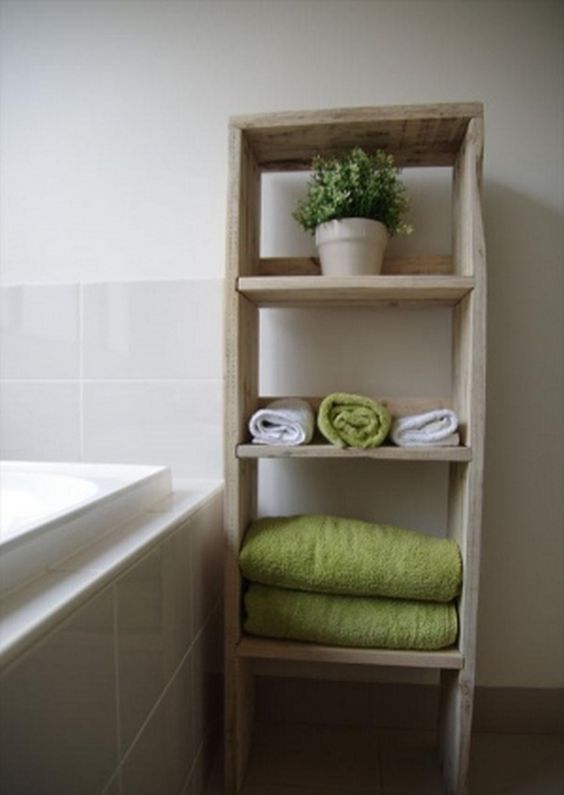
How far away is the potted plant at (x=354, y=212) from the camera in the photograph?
0.81m

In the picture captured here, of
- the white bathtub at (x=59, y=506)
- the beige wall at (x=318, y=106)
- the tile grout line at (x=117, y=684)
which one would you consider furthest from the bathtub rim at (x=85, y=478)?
the beige wall at (x=318, y=106)

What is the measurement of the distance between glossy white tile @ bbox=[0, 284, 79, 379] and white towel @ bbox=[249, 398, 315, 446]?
20.7 inches

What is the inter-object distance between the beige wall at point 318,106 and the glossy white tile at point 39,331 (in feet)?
0.17

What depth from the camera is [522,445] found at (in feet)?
3.29

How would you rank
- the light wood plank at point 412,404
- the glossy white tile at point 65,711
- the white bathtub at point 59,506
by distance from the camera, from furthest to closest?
the light wood plank at point 412,404, the white bathtub at point 59,506, the glossy white tile at point 65,711

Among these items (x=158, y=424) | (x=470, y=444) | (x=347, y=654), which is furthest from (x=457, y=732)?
(x=158, y=424)

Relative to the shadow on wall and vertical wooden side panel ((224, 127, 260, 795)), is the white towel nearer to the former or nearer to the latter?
vertical wooden side panel ((224, 127, 260, 795))

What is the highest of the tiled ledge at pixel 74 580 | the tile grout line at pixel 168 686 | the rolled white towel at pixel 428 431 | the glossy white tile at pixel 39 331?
the glossy white tile at pixel 39 331

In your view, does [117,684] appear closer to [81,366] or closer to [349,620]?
[349,620]

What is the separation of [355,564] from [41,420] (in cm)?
81

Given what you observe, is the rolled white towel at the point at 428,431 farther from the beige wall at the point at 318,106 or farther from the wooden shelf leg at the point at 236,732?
the wooden shelf leg at the point at 236,732

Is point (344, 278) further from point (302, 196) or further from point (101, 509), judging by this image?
point (101, 509)

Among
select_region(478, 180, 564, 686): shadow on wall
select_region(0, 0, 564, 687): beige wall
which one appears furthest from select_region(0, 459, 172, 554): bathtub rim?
select_region(478, 180, 564, 686): shadow on wall

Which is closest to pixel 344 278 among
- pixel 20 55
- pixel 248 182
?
pixel 248 182
